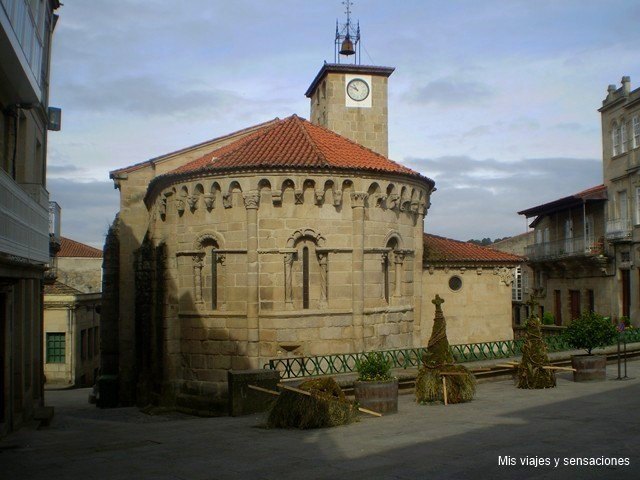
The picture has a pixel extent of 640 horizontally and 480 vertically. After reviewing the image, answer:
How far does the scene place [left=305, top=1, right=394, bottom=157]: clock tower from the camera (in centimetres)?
3045

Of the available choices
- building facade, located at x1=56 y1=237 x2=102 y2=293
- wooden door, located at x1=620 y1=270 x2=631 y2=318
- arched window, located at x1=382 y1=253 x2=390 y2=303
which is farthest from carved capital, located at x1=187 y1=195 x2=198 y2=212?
building facade, located at x1=56 y1=237 x2=102 y2=293

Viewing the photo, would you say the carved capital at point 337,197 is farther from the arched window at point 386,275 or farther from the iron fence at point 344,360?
the iron fence at point 344,360

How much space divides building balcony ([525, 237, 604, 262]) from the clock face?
16.3 m

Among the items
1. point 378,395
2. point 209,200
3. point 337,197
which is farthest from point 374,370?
point 209,200

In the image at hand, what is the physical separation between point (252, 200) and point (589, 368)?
32.8ft

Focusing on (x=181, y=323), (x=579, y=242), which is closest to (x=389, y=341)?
(x=181, y=323)

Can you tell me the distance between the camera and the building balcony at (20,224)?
11539 mm

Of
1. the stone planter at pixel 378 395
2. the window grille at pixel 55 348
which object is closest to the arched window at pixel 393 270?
the stone planter at pixel 378 395

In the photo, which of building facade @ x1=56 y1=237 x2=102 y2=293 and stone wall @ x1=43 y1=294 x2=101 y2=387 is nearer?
stone wall @ x1=43 y1=294 x2=101 y2=387

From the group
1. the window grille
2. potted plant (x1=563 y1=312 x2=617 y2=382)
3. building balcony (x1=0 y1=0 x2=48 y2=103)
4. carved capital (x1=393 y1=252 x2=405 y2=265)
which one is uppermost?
building balcony (x1=0 y1=0 x2=48 y2=103)

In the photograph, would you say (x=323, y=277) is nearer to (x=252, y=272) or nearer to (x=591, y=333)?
(x=252, y=272)

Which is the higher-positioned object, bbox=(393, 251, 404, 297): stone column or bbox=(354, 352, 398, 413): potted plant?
bbox=(393, 251, 404, 297): stone column

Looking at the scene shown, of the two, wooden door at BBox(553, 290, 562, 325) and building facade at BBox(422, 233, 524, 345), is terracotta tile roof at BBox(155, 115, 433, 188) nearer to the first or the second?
building facade at BBox(422, 233, 524, 345)

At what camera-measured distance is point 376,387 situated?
527 inches
